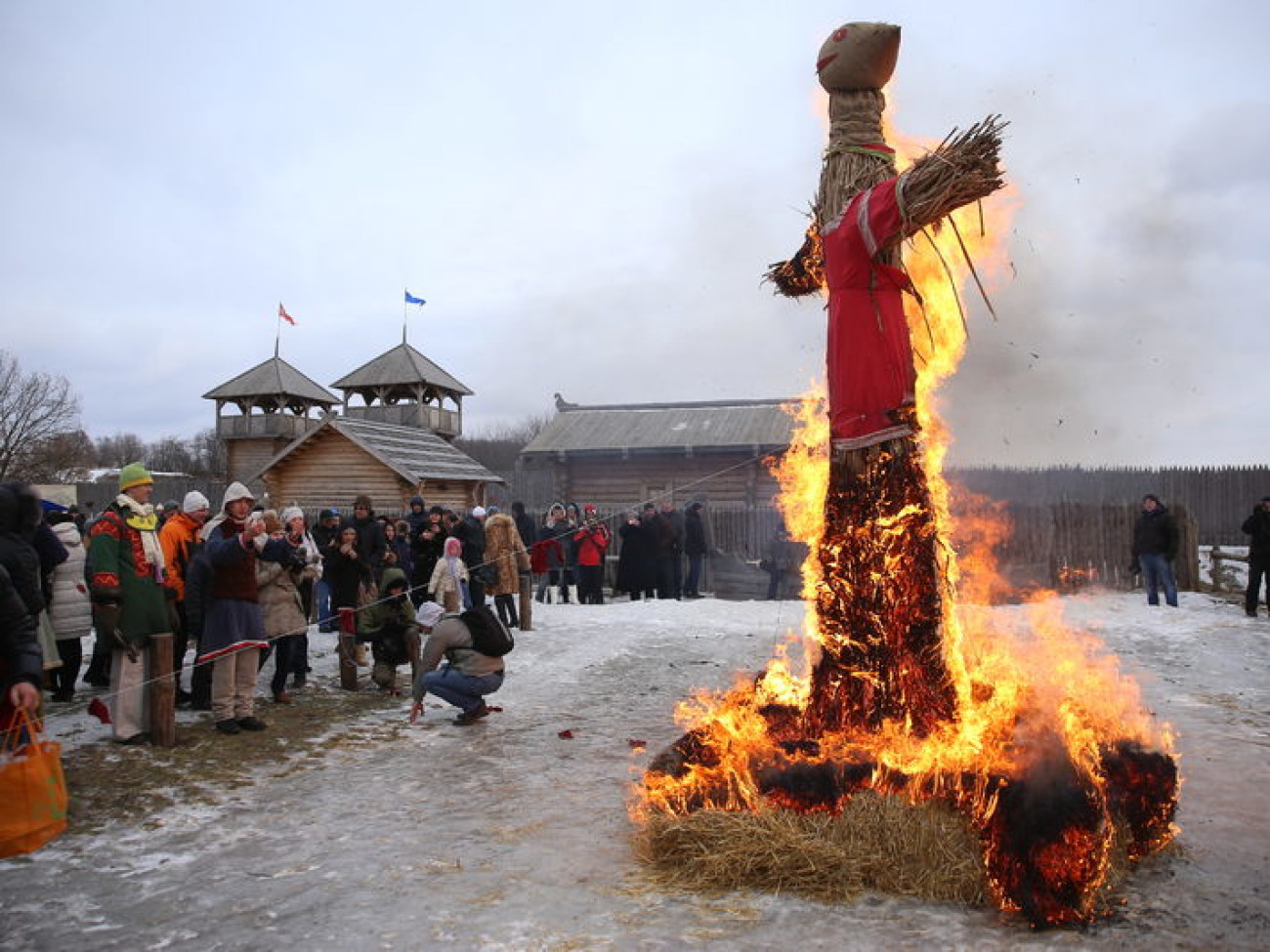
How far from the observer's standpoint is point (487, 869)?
4.45m

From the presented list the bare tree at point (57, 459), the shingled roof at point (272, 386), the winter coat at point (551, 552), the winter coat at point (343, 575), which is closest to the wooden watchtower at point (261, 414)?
the shingled roof at point (272, 386)

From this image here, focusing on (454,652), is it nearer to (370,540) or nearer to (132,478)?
(132,478)

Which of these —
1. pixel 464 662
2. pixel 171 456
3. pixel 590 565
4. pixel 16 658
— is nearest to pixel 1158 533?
pixel 590 565

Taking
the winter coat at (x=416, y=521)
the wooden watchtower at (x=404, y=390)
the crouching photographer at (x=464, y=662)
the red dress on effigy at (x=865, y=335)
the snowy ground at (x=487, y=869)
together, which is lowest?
the snowy ground at (x=487, y=869)

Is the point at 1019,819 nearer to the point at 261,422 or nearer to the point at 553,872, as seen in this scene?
the point at 553,872

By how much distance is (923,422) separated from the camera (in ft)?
16.7

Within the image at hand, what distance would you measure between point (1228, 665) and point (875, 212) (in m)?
8.78

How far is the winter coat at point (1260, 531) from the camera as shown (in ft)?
41.3

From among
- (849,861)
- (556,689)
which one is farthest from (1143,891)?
(556,689)

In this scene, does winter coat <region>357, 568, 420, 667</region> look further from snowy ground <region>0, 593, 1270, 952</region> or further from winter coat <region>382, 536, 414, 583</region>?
winter coat <region>382, 536, 414, 583</region>

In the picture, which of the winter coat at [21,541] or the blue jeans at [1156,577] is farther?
the blue jeans at [1156,577]

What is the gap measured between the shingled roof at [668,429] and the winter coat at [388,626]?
716 inches

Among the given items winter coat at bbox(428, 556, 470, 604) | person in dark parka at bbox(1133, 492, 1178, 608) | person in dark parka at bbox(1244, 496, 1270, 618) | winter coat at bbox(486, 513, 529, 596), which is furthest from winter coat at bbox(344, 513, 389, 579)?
person in dark parka at bbox(1244, 496, 1270, 618)

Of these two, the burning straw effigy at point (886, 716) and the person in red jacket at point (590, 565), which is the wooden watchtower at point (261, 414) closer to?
the person in red jacket at point (590, 565)
